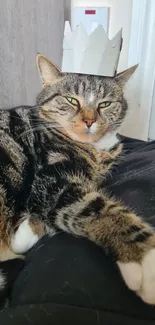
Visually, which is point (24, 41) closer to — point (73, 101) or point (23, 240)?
point (73, 101)

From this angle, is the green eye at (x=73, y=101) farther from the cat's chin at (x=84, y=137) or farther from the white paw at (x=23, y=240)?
the white paw at (x=23, y=240)

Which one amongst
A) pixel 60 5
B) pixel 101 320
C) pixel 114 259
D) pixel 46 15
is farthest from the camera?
pixel 60 5

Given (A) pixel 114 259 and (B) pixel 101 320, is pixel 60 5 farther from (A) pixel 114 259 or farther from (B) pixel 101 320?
(B) pixel 101 320

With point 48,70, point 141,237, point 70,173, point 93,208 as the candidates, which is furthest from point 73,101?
point 141,237

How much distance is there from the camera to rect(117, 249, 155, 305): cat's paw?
50 centimetres

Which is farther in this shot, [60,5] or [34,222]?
[60,5]

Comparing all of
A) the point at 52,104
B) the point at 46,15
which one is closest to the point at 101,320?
the point at 52,104

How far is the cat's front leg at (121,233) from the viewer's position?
0.51m

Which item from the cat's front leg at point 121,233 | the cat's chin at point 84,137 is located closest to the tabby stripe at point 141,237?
the cat's front leg at point 121,233

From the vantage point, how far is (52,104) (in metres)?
0.88

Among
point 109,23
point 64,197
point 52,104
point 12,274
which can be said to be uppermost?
point 109,23

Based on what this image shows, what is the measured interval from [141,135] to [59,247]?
50.4 inches

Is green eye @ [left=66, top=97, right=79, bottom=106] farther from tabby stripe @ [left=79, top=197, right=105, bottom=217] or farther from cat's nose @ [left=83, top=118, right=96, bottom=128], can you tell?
tabby stripe @ [left=79, top=197, right=105, bottom=217]

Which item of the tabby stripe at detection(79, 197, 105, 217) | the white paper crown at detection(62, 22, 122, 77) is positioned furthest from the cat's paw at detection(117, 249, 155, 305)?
the white paper crown at detection(62, 22, 122, 77)
